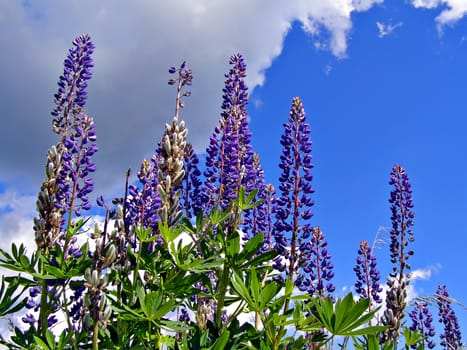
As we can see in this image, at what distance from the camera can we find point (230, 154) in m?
4.56

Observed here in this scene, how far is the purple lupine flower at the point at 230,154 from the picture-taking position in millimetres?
4355

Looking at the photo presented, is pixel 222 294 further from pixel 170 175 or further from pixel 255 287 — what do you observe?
pixel 170 175

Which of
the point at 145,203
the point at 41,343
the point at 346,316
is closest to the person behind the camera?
the point at 41,343

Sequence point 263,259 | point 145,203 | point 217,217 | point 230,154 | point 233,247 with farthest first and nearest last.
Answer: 1. point 230,154
2. point 145,203
3. point 217,217
4. point 263,259
5. point 233,247

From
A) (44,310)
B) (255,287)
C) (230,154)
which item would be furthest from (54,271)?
(230,154)

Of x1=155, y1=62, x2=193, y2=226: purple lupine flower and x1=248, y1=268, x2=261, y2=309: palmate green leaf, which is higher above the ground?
x1=155, y1=62, x2=193, y2=226: purple lupine flower

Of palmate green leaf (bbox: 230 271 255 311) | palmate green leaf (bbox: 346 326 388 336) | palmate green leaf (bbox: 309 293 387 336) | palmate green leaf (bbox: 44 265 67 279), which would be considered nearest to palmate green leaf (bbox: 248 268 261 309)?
palmate green leaf (bbox: 230 271 255 311)

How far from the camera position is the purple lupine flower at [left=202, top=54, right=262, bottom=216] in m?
4.36

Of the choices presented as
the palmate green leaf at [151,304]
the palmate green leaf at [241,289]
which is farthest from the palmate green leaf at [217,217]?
the palmate green leaf at [151,304]

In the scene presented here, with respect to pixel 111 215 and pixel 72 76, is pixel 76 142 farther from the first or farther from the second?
pixel 111 215

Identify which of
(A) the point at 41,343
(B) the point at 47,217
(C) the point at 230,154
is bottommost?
(A) the point at 41,343

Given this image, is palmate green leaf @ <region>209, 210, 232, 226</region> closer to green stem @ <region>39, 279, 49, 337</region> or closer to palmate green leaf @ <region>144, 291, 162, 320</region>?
palmate green leaf @ <region>144, 291, 162, 320</region>

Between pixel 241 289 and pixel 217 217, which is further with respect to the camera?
pixel 217 217

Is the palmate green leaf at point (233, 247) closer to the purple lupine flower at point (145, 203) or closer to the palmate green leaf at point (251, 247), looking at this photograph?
the palmate green leaf at point (251, 247)
